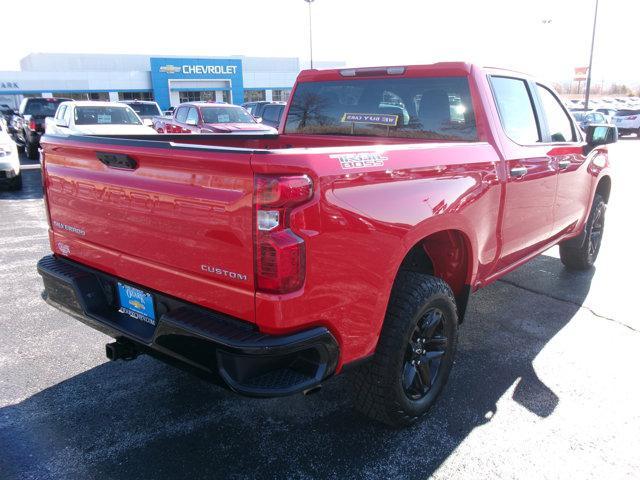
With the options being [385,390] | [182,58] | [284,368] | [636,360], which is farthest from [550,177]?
[182,58]

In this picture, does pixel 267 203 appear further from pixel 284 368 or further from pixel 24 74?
pixel 24 74

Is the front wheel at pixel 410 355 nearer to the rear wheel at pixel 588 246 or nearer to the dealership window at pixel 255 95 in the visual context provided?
the rear wheel at pixel 588 246

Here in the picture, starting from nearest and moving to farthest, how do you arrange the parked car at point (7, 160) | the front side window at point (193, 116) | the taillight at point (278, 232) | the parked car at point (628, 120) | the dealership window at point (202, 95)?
1. the taillight at point (278, 232)
2. the parked car at point (7, 160)
3. the front side window at point (193, 116)
4. the parked car at point (628, 120)
5. the dealership window at point (202, 95)

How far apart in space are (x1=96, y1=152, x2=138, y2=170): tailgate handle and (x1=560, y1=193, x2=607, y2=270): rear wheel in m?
4.63

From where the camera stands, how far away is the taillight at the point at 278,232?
197cm

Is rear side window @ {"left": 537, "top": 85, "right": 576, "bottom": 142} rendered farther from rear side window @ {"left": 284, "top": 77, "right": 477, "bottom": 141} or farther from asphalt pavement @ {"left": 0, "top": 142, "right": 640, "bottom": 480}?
asphalt pavement @ {"left": 0, "top": 142, "right": 640, "bottom": 480}

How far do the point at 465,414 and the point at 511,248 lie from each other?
4.30 feet

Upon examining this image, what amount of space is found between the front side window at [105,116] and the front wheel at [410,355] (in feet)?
36.7

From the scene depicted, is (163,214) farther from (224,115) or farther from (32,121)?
(32,121)

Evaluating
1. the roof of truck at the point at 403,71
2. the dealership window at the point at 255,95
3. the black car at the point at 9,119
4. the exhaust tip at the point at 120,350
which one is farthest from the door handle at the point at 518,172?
the dealership window at the point at 255,95

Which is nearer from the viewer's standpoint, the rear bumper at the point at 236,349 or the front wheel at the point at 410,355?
the rear bumper at the point at 236,349

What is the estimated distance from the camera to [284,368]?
7.22 ft

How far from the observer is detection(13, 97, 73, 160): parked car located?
14922 mm

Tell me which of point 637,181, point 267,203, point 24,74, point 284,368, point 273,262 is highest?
point 24,74
